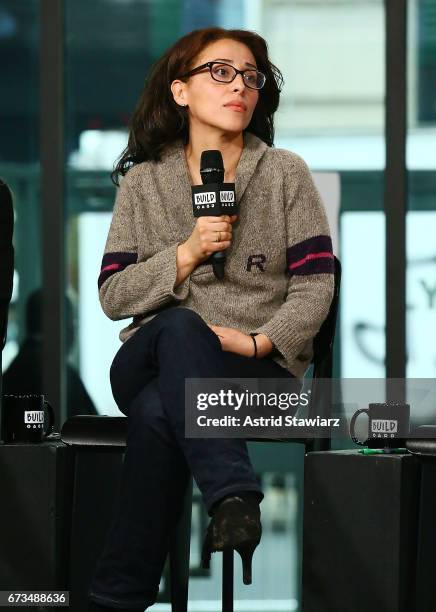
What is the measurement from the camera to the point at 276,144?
4.02 meters

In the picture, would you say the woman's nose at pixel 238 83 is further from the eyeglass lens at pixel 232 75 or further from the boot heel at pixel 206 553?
the boot heel at pixel 206 553

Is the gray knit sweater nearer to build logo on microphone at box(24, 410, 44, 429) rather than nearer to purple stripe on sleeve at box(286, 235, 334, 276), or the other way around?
purple stripe on sleeve at box(286, 235, 334, 276)

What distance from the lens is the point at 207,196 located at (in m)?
2.46

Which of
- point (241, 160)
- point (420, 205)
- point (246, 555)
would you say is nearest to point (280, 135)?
point (420, 205)

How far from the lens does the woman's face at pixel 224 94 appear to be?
8.64 feet

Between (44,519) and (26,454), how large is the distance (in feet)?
0.49

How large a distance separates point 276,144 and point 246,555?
7.05ft

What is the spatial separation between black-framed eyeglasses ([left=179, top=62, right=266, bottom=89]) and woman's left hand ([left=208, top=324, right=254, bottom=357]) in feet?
1.89

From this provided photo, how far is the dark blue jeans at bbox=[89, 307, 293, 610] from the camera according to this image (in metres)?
2.23

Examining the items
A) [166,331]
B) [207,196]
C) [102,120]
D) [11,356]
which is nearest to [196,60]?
[207,196]

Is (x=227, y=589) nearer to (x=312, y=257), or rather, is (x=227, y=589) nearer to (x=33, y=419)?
(x=33, y=419)
